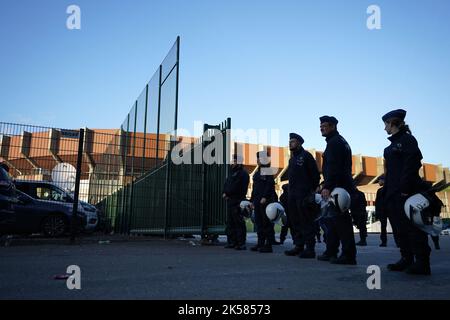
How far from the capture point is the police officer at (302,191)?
5.99m

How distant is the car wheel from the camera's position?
983 cm

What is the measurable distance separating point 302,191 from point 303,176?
23cm

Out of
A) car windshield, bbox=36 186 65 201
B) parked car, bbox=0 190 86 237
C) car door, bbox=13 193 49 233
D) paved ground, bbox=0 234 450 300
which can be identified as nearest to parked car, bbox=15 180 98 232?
car windshield, bbox=36 186 65 201

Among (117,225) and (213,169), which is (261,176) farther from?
(117,225)

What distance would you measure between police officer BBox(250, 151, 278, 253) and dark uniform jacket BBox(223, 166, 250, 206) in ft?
0.98

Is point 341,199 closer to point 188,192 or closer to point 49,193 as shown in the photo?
point 188,192

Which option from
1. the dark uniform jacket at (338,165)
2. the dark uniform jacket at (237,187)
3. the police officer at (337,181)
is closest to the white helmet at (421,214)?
the police officer at (337,181)

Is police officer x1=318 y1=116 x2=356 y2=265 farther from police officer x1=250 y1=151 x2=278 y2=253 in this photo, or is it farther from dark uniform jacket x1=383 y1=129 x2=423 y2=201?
police officer x1=250 y1=151 x2=278 y2=253

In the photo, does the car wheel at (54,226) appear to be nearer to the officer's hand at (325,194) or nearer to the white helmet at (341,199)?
the officer's hand at (325,194)

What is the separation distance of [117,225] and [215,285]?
38.7ft

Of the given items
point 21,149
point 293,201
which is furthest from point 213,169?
point 21,149

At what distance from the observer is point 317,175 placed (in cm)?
623

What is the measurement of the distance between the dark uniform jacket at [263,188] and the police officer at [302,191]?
984 mm

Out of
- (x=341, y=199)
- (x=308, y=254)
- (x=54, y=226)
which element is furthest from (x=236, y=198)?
(x=54, y=226)
